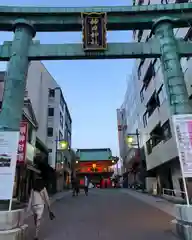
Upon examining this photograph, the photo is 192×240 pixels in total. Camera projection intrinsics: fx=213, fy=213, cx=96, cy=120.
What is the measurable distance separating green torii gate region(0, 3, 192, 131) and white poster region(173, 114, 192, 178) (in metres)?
0.53

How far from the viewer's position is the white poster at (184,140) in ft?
21.4

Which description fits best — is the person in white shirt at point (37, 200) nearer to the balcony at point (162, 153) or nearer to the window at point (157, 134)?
the balcony at point (162, 153)

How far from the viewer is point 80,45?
880 cm

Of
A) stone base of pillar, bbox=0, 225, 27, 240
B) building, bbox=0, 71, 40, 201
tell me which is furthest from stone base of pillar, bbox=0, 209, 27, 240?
building, bbox=0, 71, 40, 201

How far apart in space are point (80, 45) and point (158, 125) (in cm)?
1833

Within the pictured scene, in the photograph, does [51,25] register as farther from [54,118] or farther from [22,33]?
[54,118]

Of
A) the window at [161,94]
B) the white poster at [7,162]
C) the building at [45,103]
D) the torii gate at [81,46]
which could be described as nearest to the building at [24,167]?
the torii gate at [81,46]

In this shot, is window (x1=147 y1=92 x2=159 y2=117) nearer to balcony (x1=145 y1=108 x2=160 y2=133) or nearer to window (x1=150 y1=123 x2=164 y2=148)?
balcony (x1=145 y1=108 x2=160 y2=133)

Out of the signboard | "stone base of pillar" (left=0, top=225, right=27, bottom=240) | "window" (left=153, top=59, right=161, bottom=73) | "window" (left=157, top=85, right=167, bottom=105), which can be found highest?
"window" (left=153, top=59, right=161, bottom=73)

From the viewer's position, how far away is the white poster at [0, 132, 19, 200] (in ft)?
20.6

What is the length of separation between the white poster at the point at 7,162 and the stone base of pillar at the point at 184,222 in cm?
505

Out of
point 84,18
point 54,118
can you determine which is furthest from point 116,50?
point 54,118

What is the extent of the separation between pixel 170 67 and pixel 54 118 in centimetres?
3479

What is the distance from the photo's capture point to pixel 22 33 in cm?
878
